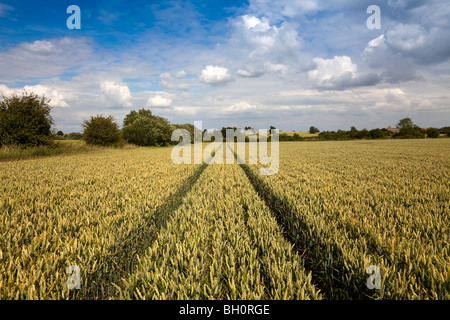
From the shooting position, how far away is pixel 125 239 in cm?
322

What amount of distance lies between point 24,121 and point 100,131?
36.6 ft

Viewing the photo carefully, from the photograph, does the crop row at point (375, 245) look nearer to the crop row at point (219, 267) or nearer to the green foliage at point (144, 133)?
the crop row at point (219, 267)

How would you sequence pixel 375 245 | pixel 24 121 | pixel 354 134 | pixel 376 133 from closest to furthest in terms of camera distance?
1. pixel 375 245
2. pixel 24 121
3. pixel 376 133
4. pixel 354 134

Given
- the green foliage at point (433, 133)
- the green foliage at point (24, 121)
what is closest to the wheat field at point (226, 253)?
the green foliage at point (24, 121)

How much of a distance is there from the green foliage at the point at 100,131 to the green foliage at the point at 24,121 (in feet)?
30.2

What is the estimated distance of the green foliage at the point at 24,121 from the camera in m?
16.1

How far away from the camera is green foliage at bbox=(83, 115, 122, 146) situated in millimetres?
27469

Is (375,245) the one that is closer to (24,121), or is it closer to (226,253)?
(226,253)

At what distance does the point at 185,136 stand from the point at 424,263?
233 feet

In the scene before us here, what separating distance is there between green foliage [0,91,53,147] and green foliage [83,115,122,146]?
9213mm

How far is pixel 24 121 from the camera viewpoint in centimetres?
1680

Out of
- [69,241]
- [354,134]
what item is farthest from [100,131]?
[354,134]

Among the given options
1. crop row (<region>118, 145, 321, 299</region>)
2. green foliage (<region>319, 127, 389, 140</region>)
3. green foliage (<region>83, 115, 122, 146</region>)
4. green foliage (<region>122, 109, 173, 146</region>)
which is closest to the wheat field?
crop row (<region>118, 145, 321, 299</region>)
